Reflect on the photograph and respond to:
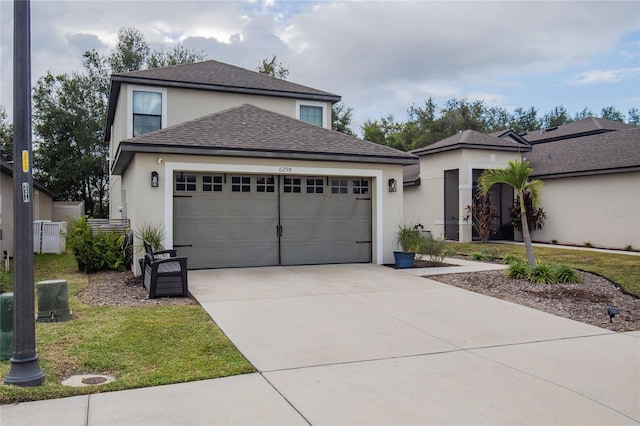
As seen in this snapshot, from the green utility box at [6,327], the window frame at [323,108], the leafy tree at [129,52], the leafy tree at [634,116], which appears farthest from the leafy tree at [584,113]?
the green utility box at [6,327]

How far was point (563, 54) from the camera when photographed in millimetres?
19750

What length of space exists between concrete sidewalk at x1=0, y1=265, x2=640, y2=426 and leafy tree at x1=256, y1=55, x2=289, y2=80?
28.9 m

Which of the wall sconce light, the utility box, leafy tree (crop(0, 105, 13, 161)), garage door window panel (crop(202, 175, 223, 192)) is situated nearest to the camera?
the utility box

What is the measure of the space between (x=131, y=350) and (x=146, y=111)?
40.5ft

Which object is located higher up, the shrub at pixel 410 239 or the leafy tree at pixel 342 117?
the leafy tree at pixel 342 117

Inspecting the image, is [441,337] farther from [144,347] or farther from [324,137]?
[324,137]

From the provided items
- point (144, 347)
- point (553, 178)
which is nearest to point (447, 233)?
point (553, 178)

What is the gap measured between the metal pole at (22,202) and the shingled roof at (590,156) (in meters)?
17.8

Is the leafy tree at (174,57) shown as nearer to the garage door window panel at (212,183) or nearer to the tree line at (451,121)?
the tree line at (451,121)

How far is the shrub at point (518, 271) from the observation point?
1033 cm

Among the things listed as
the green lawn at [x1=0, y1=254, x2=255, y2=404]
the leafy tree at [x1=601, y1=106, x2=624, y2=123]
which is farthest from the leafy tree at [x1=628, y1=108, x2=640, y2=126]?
the green lawn at [x1=0, y1=254, x2=255, y2=404]

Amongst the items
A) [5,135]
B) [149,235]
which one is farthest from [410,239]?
[5,135]

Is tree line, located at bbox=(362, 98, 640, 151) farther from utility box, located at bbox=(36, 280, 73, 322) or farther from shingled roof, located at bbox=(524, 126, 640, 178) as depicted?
utility box, located at bbox=(36, 280, 73, 322)

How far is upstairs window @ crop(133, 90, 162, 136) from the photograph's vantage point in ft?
52.2
